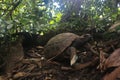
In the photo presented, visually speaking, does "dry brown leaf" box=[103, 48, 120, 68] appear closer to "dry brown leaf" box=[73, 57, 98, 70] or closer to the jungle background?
"dry brown leaf" box=[73, 57, 98, 70]

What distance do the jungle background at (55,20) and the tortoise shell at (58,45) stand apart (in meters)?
0.22

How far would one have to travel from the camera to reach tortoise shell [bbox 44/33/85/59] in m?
2.62

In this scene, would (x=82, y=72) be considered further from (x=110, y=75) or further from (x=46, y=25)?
(x=46, y=25)

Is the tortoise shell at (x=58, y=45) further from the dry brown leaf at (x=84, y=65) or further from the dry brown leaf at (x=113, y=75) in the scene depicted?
the dry brown leaf at (x=113, y=75)

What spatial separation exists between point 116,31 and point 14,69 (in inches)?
50.2

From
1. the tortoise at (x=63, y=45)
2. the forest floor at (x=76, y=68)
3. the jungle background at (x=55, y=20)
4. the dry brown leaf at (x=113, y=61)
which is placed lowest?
the forest floor at (x=76, y=68)

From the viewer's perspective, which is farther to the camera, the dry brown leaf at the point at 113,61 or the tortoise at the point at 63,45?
the tortoise at the point at 63,45

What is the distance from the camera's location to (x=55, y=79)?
7.72 feet

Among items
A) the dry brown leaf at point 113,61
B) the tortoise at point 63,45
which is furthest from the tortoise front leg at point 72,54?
the dry brown leaf at point 113,61

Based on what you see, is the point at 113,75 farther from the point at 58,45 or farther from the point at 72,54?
the point at 58,45

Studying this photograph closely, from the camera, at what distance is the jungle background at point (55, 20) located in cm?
284

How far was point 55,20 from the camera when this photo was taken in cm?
354

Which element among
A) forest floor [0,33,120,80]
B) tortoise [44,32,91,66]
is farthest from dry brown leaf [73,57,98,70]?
tortoise [44,32,91,66]


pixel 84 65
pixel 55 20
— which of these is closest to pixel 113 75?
pixel 84 65
